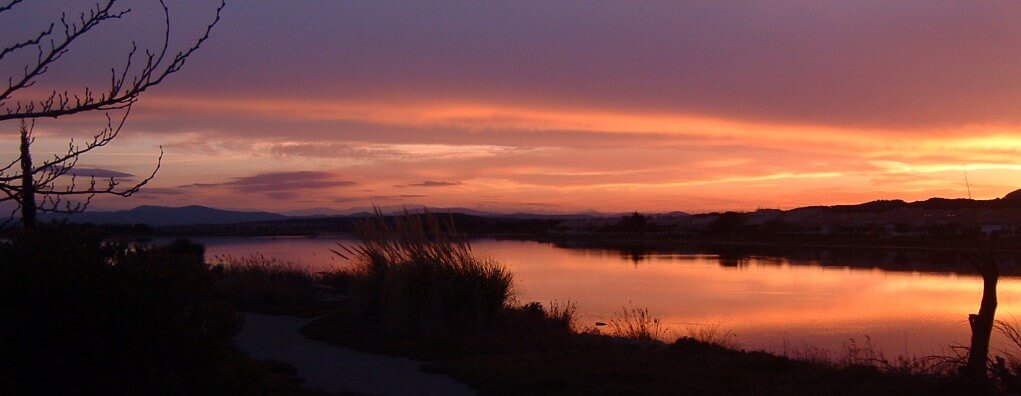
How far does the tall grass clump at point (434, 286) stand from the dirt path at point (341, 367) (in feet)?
4.68

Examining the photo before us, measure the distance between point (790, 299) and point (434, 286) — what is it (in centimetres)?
1131

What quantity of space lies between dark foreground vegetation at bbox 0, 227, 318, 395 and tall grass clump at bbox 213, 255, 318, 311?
1168 centimetres

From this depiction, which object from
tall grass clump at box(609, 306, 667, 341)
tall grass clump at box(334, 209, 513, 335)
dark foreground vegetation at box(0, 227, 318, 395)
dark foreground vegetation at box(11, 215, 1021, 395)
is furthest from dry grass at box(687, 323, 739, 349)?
dark foreground vegetation at box(0, 227, 318, 395)

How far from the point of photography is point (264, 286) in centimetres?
1914

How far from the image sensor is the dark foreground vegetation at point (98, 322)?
5438mm

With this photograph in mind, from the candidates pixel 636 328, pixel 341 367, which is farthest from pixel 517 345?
pixel 636 328

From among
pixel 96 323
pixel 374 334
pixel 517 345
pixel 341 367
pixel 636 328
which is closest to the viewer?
pixel 96 323

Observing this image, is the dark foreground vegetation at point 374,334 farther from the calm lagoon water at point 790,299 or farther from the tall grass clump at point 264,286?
the calm lagoon water at point 790,299

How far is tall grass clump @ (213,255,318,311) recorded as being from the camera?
18.6 meters

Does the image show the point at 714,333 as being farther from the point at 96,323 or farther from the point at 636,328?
the point at 96,323

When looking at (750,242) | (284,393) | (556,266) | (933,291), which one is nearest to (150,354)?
(284,393)

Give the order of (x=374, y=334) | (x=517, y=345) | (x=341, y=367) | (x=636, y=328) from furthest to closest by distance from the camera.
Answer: (x=636, y=328) < (x=374, y=334) < (x=517, y=345) < (x=341, y=367)

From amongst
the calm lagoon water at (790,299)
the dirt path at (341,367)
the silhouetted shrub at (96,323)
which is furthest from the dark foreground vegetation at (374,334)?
the calm lagoon water at (790,299)

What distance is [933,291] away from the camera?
2381 centimetres
